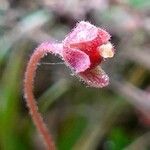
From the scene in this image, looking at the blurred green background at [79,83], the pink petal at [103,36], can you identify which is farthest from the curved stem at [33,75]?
the blurred green background at [79,83]

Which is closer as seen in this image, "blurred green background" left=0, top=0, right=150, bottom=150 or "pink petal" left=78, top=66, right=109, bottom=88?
"pink petal" left=78, top=66, right=109, bottom=88

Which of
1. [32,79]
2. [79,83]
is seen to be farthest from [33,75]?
[79,83]

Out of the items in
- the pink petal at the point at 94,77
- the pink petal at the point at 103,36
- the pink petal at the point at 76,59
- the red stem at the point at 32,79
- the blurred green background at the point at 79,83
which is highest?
the pink petal at the point at 103,36

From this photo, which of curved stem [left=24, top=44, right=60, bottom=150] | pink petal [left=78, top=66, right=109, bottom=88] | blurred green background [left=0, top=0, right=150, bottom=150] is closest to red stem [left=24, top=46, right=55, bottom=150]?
curved stem [left=24, top=44, right=60, bottom=150]

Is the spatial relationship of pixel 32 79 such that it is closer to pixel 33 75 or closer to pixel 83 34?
pixel 33 75

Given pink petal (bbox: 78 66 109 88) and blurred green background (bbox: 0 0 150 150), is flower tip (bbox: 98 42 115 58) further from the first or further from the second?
blurred green background (bbox: 0 0 150 150)

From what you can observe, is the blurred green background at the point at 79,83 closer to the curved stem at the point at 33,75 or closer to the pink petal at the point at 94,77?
the curved stem at the point at 33,75

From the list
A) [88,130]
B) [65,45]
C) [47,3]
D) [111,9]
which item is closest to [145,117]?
[88,130]
